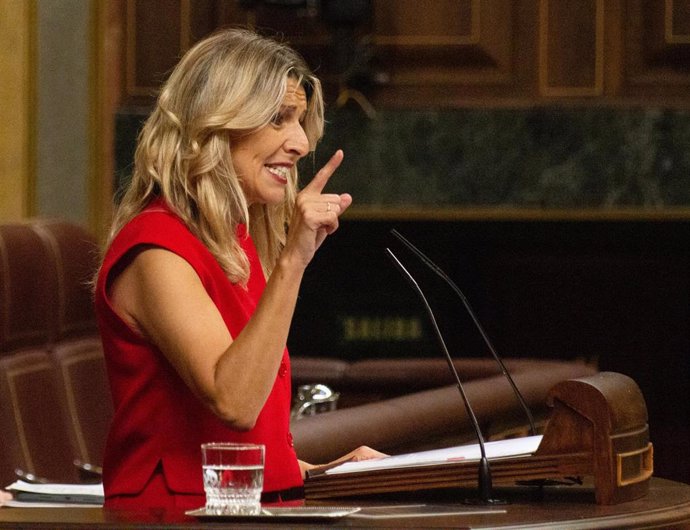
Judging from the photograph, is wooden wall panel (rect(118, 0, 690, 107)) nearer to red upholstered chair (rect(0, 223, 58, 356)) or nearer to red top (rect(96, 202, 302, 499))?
red upholstered chair (rect(0, 223, 58, 356))

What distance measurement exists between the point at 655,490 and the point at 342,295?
330 cm

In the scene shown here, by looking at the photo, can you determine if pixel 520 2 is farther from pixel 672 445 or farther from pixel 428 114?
pixel 672 445

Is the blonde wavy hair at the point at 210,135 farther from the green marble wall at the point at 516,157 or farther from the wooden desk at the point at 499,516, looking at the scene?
the green marble wall at the point at 516,157

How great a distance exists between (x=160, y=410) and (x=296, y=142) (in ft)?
1.42

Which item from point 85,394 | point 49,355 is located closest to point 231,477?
point 49,355

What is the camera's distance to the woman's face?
2.07 metres

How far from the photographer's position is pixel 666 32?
487 cm

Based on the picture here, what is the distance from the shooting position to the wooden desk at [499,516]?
153 cm

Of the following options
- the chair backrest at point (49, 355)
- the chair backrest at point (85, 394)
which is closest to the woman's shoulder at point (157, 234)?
the chair backrest at point (49, 355)

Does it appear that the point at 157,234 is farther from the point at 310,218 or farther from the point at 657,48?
the point at 657,48

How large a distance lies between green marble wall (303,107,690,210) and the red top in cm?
288

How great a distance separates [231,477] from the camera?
5.24ft

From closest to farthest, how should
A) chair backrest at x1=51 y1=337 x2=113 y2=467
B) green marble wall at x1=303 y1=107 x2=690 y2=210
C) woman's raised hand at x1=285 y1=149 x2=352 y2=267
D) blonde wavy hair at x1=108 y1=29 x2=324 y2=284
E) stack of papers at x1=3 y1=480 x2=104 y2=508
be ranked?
1. woman's raised hand at x1=285 y1=149 x2=352 y2=267
2. blonde wavy hair at x1=108 y1=29 x2=324 y2=284
3. stack of papers at x1=3 y1=480 x2=104 y2=508
4. chair backrest at x1=51 y1=337 x2=113 y2=467
5. green marble wall at x1=303 y1=107 x2=690 y2=210

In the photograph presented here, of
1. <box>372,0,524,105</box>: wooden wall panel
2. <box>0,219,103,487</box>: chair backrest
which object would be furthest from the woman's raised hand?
<box>372,0,524,105</box>: wooden wall panel
